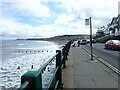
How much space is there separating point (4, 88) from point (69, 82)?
847cm

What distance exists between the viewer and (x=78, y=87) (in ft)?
17.4

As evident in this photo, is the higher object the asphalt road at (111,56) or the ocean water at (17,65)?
the asphalt road at (111,56)

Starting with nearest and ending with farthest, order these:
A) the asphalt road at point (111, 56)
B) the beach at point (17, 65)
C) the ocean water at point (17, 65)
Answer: the asphalt road at point (111, 56), the ocean water at point (17, 65), the beach at point (17, 65)

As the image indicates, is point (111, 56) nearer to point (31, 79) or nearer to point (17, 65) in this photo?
point (31, 79)

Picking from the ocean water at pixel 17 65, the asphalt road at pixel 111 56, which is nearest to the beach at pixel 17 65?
the ocean water at pixel 17 65

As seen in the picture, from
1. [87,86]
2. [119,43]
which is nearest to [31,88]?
[87,86]

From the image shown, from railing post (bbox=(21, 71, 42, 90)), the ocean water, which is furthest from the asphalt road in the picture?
railing post (bbox=(21, 71, 42, 90))

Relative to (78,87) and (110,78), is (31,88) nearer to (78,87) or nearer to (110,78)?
(78,87)

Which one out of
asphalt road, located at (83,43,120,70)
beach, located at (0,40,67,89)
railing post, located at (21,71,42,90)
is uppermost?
railing post, located at (21,71,42,90)

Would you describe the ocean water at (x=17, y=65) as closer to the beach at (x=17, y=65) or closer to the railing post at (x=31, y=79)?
the beach at (x=17, y=65)

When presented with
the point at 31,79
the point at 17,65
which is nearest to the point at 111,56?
the point at 31,79

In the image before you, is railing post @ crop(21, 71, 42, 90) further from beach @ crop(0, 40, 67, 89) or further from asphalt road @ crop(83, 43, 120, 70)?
asphalt road @ crop(83, 43, 120, 70)

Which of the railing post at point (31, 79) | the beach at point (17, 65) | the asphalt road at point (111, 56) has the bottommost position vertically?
the beach at point (17, 65)

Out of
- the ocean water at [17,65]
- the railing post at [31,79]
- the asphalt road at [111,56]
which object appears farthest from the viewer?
→ the ocean water at [17,65]
